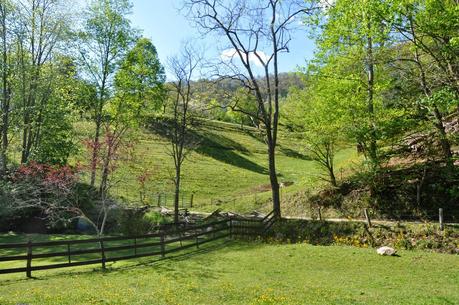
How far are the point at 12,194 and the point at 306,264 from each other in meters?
19.8

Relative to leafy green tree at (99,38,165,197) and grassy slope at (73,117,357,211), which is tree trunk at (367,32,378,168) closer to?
grassy slope at (73,117,357,211)

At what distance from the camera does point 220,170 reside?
50.5 metres

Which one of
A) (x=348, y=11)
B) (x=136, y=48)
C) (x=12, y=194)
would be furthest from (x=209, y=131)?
(x=348, y=11)

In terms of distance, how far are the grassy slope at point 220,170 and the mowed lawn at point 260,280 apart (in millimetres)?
7779

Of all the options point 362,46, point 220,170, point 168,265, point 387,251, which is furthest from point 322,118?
point 220,170

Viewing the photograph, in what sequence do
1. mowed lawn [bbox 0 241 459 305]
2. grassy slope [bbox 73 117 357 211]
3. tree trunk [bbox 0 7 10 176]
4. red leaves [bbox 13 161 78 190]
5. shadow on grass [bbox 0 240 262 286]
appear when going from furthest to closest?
1. grassy slope [bbox 73 117 357 211]
2. tree trunk [bbox 0 7 10 176]
3. red leaves [bbox 13 161 78 190]
4. shadow on grass [bbox 0 240 262 286]
5. mowed lawn [bbox 0 241 459 305]

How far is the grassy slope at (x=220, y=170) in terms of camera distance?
34.2 meters

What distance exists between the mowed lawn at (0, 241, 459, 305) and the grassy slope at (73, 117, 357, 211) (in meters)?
7.78

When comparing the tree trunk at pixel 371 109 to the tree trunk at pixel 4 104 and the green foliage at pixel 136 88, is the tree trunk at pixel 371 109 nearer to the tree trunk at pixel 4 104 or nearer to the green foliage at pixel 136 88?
the green foliage at pixel 136 88

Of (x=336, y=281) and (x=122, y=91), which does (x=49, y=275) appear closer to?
(x=336, y=281)

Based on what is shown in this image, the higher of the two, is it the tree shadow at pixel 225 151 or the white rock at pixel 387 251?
the tree shadow at pixel 225 151

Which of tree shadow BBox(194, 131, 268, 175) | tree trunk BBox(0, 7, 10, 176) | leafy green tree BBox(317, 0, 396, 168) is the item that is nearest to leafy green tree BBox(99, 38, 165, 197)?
tree trunk BBox(0, 7, 10, 176)

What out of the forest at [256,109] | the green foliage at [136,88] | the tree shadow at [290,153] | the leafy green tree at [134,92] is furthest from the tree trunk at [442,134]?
the tree shadow at [290,153]

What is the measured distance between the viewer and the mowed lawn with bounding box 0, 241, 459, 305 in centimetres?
1099
